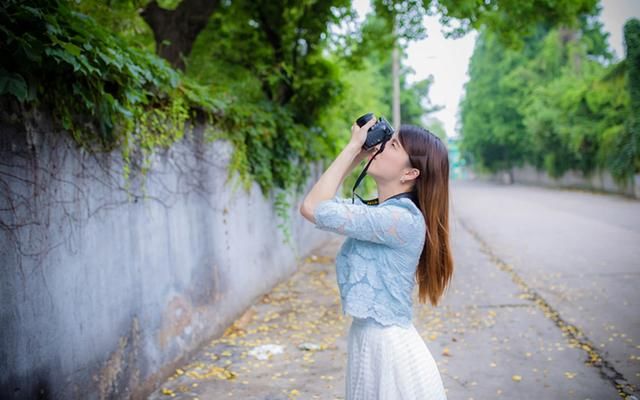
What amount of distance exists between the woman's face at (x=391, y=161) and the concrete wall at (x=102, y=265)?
200cm

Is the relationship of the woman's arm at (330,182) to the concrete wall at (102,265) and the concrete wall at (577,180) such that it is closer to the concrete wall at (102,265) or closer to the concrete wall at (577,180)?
the concrete wall at (102,265)

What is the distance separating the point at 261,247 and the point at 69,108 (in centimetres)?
446

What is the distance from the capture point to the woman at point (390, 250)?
2.05m

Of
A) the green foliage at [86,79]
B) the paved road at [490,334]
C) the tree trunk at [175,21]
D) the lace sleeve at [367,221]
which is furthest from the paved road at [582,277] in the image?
the tree trunk at [175,21]

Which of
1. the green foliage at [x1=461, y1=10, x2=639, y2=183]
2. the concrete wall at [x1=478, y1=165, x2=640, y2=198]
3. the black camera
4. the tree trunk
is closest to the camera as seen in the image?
the black camera

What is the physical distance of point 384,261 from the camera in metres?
2.12

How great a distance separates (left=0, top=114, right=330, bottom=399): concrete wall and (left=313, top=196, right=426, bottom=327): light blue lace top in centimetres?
184

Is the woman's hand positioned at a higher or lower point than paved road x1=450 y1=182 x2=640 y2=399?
higher

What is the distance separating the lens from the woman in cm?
205

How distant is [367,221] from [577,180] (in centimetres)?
3196

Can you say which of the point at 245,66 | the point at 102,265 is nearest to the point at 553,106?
the point at 245,66

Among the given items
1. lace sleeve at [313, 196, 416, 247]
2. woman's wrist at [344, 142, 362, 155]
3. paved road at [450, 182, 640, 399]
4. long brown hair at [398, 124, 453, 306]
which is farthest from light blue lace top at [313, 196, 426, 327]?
paved road at [450, 182, 640, 399]

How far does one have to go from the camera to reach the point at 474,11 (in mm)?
8789

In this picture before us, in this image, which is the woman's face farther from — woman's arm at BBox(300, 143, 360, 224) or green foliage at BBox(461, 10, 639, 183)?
green foliage at BBox(461, 10, 639, 183)
